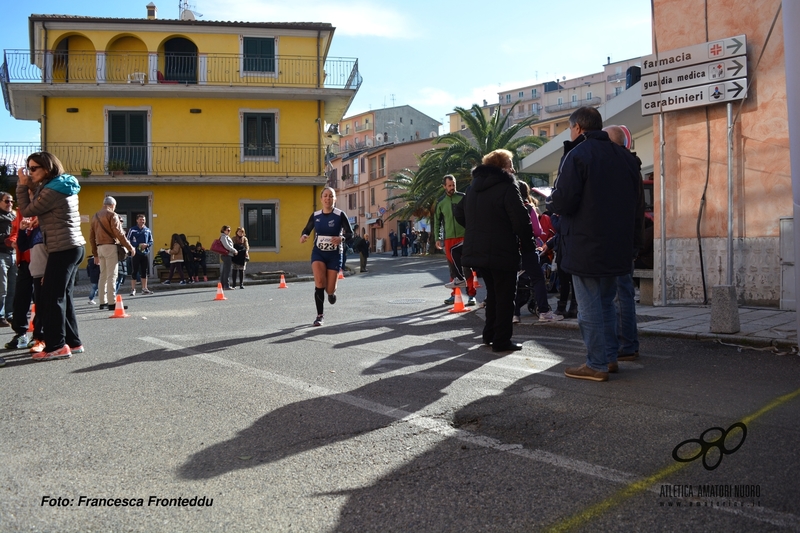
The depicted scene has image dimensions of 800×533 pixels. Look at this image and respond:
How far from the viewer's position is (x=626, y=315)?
6.22m

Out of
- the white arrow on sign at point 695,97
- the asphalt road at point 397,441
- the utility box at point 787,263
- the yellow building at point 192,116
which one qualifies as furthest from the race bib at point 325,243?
the yellow building at point 192,116

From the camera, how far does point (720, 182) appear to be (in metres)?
9.97

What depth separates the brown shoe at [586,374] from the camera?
5.30 metres

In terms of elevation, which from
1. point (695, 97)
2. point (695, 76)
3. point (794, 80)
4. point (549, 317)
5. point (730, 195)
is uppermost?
point (695, 76)

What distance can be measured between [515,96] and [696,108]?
102 m

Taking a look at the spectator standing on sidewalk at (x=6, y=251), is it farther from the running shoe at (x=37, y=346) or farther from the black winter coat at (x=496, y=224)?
the black winter coat at (x=496, y=224)

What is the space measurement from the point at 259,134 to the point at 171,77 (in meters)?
4.61

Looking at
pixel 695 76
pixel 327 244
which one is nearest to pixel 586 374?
pixel 327 244

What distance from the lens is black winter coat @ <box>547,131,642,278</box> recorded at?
17.2 feet

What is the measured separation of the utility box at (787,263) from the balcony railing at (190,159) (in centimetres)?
2369

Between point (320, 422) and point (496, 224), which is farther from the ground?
point (496, 224)

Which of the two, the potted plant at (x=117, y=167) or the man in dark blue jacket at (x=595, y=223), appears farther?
the potted plant at (x=117, y=167)

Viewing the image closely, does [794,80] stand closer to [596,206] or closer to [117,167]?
[596,206]

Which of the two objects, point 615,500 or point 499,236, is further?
point 499,236
